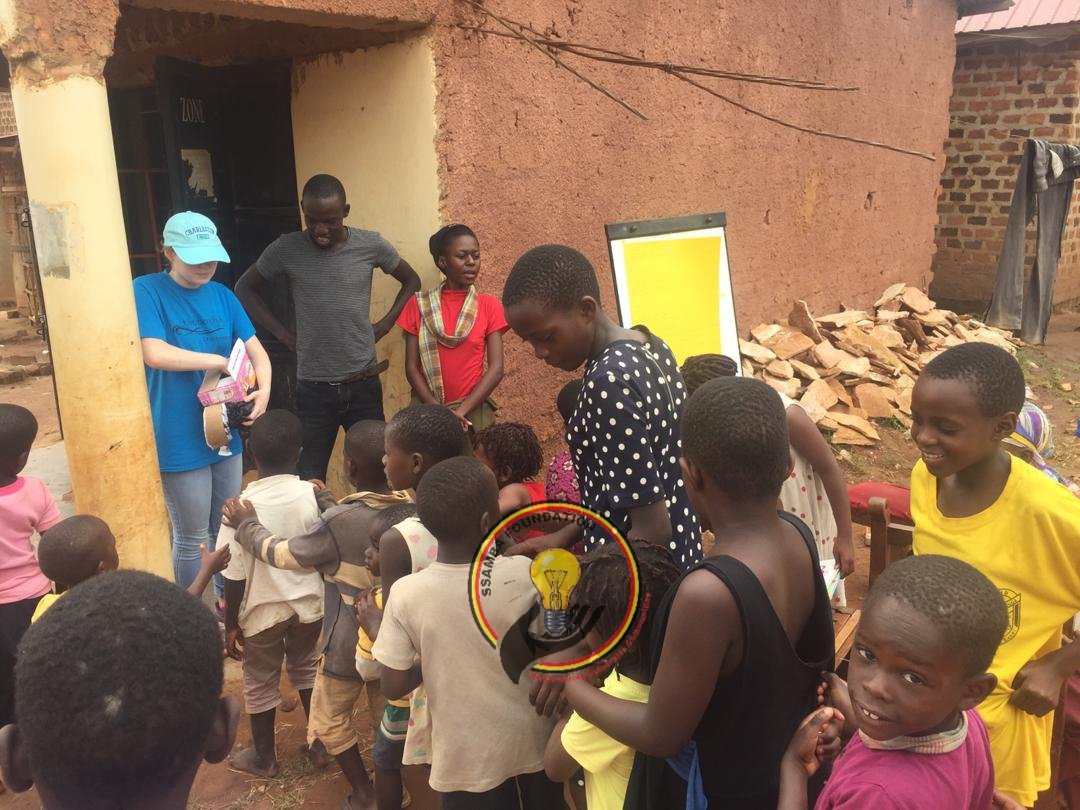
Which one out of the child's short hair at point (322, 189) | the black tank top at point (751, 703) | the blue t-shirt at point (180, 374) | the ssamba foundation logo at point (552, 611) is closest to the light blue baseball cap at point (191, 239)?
the blue t-shirt at point (180, 374)

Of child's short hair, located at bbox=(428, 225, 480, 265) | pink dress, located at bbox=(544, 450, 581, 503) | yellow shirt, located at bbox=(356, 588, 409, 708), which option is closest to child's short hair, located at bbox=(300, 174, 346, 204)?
child's short hair, located at bbox=(428, 225, 480, 265)

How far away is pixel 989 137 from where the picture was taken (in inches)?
411

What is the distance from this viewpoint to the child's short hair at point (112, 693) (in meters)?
1.16

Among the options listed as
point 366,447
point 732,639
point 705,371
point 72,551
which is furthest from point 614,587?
point 72,551

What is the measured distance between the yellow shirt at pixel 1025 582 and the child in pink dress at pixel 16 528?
9.05ft

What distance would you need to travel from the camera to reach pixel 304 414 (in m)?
4.21

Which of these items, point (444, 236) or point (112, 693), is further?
point (444, 236)

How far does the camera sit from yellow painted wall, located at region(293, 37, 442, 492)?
4.40 meters

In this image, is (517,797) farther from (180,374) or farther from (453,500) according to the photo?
(180,374)

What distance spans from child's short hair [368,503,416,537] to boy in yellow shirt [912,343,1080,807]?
138cm

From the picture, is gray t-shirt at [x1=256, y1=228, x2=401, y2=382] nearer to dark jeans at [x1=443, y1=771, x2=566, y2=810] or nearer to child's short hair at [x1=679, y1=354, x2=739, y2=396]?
child's short hair at [x1=679, y1=354, x2=739, y2=396]

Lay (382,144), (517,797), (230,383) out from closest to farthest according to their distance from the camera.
Answer: (517,797)
(230,383)
(382,144)

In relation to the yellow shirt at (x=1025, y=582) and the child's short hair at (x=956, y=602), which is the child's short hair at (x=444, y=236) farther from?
the child's short hair at (x=956, y=602)

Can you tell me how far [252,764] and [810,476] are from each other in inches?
87.0
